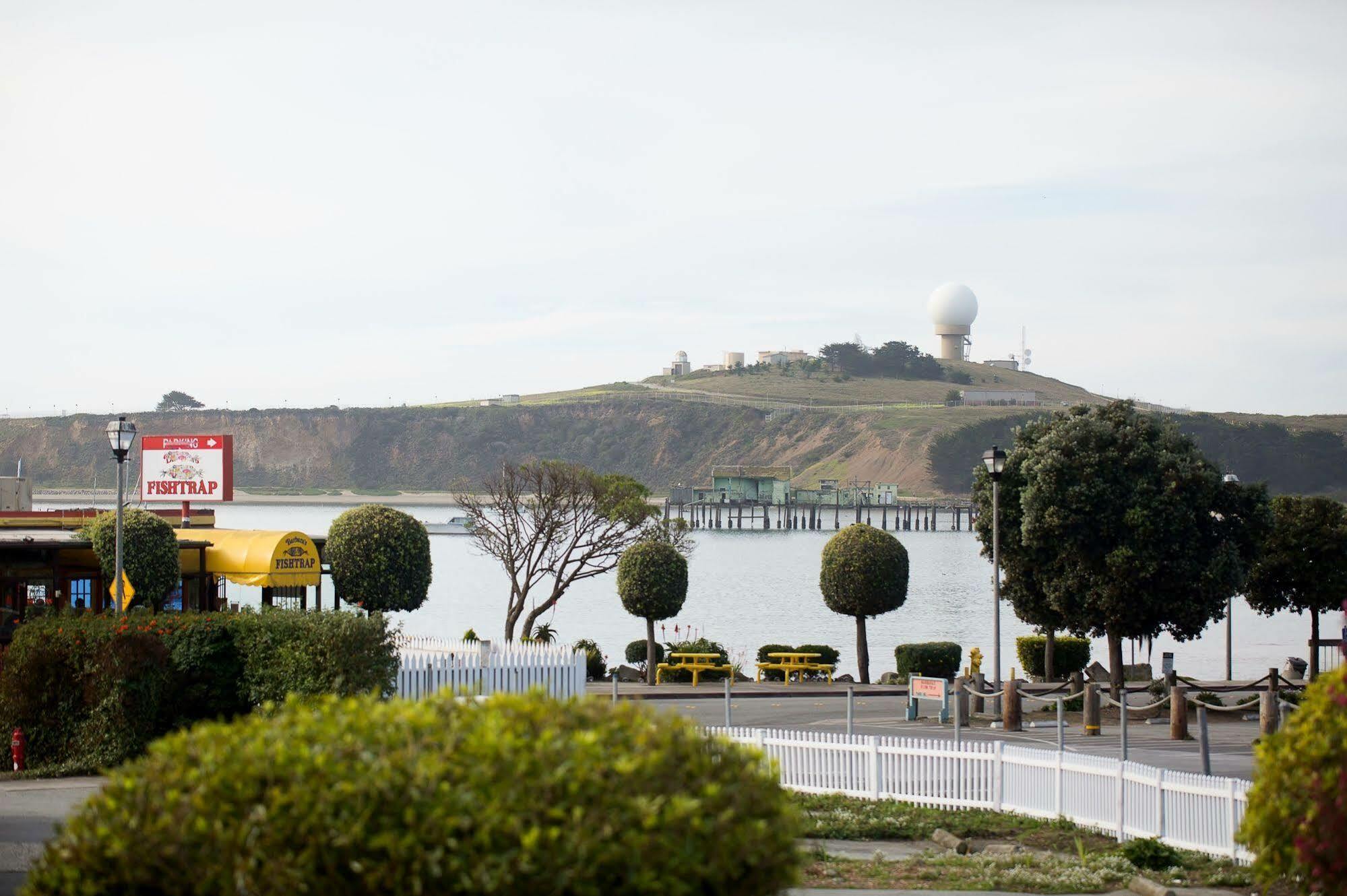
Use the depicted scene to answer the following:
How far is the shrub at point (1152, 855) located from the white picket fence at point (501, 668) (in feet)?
30.4

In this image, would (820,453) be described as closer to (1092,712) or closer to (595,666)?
(595,666)

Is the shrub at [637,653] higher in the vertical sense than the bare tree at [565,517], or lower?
lower

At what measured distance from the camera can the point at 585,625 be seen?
69.6 metres

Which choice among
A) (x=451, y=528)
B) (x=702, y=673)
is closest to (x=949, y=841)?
(x=702, y=673)

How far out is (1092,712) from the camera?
2348cm

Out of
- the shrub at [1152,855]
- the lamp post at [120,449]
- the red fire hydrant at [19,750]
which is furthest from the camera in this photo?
the lamp post at [120,449]

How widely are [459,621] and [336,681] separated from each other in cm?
5645

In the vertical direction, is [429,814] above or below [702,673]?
above

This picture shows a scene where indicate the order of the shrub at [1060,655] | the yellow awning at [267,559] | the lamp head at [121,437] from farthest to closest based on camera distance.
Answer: the shrub at [1060,655] → the yellow awning at [267,559] → the lamp head at [121,437]

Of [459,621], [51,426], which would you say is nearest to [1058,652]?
[459,621]

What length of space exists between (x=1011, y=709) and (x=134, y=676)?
14.3 metres

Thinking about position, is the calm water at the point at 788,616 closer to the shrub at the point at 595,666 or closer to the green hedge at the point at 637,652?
the shrub at the point at 595,666

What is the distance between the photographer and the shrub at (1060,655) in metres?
37.9

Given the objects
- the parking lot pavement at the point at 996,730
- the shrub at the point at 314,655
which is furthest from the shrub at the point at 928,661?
the shrub at the point at 314,655
